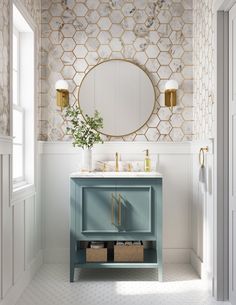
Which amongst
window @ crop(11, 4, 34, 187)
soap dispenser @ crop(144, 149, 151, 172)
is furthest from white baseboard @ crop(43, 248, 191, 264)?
soap dispenser @ crop(144, 149, 151, 172)

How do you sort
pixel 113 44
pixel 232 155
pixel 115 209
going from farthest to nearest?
pixel 113 44 < pixel 115 209 < pixel 232 155

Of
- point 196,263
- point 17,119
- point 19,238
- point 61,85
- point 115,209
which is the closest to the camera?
point 19,238

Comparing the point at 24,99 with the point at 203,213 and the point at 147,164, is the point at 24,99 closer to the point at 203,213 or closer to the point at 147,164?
the point at 147,164

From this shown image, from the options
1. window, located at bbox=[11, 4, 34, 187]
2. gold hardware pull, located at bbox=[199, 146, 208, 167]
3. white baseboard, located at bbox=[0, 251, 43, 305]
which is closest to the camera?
white baseboard, located at bbox=[0, 251, 43, 305]

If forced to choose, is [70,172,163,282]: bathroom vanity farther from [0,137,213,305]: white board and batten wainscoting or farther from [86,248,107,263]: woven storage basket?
[0,137,213,305]: white board and batten wainscoting

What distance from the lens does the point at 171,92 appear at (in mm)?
3824

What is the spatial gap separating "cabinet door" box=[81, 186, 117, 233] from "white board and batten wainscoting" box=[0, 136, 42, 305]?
49cm

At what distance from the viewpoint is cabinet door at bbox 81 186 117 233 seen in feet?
10.9

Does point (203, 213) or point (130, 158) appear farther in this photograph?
point (130, 158)

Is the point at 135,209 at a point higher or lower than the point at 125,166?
lower

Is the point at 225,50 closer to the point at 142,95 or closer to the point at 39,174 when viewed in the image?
the point at 142,95

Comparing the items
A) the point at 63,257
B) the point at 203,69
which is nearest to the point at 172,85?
the point at 203,69

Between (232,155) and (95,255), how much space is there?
4.77ft

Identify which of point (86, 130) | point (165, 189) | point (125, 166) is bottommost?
point (165, 189)
